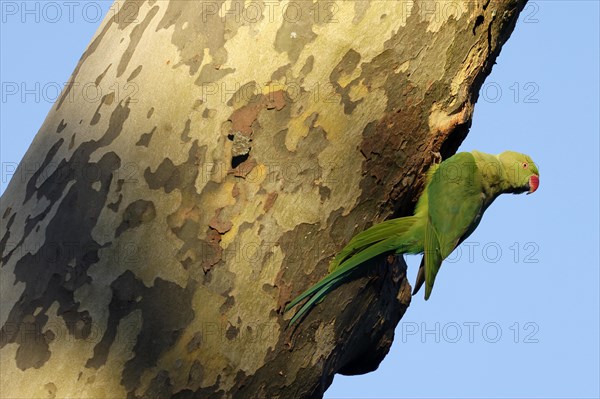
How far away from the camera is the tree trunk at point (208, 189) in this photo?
2.00 meters

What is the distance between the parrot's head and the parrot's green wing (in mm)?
318

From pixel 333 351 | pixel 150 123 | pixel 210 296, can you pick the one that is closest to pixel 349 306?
pixel 333 351

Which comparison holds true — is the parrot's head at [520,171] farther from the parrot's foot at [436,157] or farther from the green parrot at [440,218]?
the parrot's foot at [436,157]

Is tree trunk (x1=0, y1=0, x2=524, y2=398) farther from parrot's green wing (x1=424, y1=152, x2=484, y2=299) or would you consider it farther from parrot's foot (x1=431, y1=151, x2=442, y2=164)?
parrot's green wing (x1=424, y1=152, x2=484, y2=299)

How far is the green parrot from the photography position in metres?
2.33

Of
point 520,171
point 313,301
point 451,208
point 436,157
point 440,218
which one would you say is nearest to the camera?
point 313,301

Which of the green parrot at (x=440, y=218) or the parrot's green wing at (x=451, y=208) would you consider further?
the parrot's green wing at (x=451, y=208)

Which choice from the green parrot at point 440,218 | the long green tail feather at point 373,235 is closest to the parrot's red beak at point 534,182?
the green parrot at point 440,218

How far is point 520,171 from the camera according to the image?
3.75 metres

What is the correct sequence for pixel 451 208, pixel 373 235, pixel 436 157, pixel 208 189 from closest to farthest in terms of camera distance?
pixel 208 189
pixel 373 235
pixel 436 157
pixel 451 208

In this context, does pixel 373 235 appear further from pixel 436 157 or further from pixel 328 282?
pixel 436 157

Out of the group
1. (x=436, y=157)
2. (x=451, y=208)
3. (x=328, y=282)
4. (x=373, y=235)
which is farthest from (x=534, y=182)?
(x=328, y=282)

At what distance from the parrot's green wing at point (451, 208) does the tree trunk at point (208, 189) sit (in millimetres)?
635

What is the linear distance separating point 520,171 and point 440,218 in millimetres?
821
